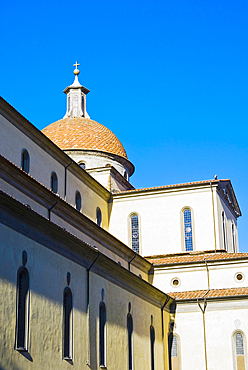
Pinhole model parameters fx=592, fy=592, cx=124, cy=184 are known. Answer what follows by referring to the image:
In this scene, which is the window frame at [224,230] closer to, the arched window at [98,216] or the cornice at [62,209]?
the cornice at [62,209]

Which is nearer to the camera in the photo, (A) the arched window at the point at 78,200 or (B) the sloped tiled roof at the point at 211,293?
(B) the sloped tiled roof at the point at 211,293

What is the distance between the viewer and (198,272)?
3428 centimetres

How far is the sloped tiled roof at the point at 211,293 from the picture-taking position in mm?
32125

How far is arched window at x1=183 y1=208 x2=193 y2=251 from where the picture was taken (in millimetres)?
36438

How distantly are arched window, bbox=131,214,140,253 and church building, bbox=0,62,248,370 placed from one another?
0.08 m

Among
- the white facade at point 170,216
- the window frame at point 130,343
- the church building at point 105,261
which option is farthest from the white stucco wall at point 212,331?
the window frame at point 130,343

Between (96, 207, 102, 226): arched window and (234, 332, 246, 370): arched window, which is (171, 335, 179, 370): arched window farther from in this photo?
(96, 207, 102, 226): arched window

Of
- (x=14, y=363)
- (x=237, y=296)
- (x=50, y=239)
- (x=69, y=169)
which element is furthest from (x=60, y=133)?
(x=14, y=363)

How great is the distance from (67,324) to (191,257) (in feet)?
54.4

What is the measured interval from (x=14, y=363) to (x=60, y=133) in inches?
1121

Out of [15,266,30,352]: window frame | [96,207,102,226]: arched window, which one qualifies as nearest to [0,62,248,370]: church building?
[15,266,30,352]: window frame

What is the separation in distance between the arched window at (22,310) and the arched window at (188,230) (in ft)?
67.9

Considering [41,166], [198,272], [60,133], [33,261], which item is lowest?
[33,261]

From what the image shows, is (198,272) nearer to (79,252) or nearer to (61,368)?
(79,252)
